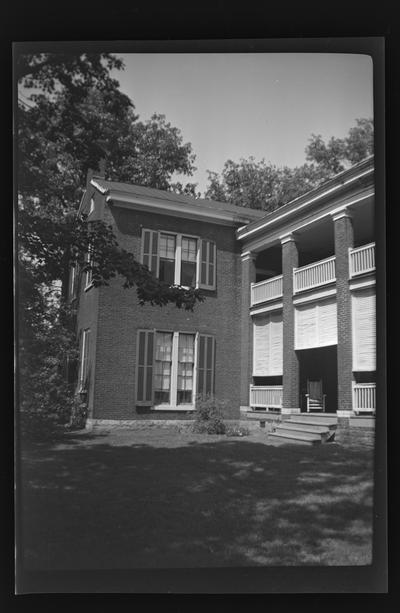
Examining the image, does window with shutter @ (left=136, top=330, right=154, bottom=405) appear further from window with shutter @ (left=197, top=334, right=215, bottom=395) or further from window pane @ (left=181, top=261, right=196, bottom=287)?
window pane @ (left=181, top=261, right=196, bottom=287)

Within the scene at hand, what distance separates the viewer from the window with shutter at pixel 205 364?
4.38 m

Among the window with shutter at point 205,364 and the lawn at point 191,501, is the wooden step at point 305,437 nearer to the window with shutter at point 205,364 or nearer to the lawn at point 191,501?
the lawn at point 191,501

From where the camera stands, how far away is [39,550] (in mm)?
3961

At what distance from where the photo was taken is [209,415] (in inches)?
172

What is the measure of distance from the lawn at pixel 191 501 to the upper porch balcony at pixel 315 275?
1246 millimetres

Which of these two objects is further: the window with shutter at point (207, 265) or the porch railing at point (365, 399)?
the window with shutter at point (207, 265)

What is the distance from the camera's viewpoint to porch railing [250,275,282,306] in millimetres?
4535

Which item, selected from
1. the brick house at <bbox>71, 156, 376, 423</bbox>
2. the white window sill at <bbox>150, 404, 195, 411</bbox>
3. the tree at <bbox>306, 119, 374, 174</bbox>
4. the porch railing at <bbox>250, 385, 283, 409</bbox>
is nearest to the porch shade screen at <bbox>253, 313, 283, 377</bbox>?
the brick house at <bbox>71, 156, 376, 423</bbox>

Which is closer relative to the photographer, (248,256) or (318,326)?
(318,326)

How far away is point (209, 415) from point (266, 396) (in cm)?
51

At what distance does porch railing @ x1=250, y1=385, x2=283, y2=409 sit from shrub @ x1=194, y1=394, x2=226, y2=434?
0.27 m

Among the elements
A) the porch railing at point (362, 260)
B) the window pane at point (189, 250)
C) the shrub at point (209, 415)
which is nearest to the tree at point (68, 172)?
the window pane at point (189, 250)

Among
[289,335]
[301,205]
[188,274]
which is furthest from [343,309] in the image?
[188,274]

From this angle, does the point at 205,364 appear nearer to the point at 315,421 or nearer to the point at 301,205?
the point at 315,421
